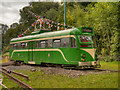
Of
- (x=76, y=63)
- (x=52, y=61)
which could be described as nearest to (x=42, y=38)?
(x=52, y=61)

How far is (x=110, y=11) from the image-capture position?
72.7ft

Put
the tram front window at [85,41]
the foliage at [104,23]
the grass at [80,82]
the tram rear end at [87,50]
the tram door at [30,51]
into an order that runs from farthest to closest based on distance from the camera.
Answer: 1. the foliage at [104,23]
2. the tram door at [30,51]
3. the tram front window at [85,41]
4. the tram rear end at [87,50]
5. the grass at [80,82]

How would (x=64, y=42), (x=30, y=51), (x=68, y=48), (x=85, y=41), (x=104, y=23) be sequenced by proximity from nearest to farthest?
(x=85, y=41), (x=68, y=48), (x=64, y=42), (x=30, y=51), (x=104, y=23)

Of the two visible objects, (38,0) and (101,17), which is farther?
(38,0)

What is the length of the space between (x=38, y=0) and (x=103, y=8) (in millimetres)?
34346

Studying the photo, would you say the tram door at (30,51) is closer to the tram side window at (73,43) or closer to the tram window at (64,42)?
the tram window at (64,42)

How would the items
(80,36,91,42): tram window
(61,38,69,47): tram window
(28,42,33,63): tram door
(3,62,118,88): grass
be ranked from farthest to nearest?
(28,42,33,63): tram door
(61,38,69,47): tram window
(80,36,91,42): tram window
(3,62,118,88): grass

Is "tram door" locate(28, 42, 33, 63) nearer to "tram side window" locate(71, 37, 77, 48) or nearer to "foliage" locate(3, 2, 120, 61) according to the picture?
"tram side window" locate(71, 37, 77, 48)

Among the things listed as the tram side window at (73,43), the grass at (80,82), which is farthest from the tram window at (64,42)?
the grass at (80,82)

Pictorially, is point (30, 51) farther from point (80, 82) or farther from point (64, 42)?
point (80, 82)

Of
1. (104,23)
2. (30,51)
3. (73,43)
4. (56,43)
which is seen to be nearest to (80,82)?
(73,43)

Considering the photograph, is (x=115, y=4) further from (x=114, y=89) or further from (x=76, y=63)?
(x=114, y=89)

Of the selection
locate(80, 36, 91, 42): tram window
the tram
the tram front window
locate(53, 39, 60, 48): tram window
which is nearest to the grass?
the tram

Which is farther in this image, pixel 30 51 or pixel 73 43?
pixel 30 51
